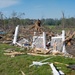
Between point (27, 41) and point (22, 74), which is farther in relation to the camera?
point (27, 41)

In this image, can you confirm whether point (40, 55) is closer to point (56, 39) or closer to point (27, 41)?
point (56, 39)

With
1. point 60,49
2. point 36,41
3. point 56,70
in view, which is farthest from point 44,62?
point 36,41

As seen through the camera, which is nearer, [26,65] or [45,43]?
[26,65]

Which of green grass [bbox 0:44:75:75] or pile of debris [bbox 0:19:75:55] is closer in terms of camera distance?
green grass [bbox 0:44:75:75]

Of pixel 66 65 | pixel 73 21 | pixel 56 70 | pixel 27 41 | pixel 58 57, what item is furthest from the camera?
pixel 73 21

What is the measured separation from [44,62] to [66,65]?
959 millimetres

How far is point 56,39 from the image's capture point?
13195mm

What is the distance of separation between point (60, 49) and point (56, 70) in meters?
4.07

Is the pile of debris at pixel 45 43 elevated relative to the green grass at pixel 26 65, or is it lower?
elevated

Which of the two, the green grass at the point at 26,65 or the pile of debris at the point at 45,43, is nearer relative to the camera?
the green grass at the point at 26,65

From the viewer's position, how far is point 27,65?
969 cm

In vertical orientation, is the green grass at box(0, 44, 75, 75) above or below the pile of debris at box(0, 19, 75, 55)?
below

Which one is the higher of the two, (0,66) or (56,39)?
(56,39)

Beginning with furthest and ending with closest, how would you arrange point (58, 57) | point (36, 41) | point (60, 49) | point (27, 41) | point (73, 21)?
point (73, 21), point (27, 41), point (36, 41), point (60, 49), point (58, 57)
